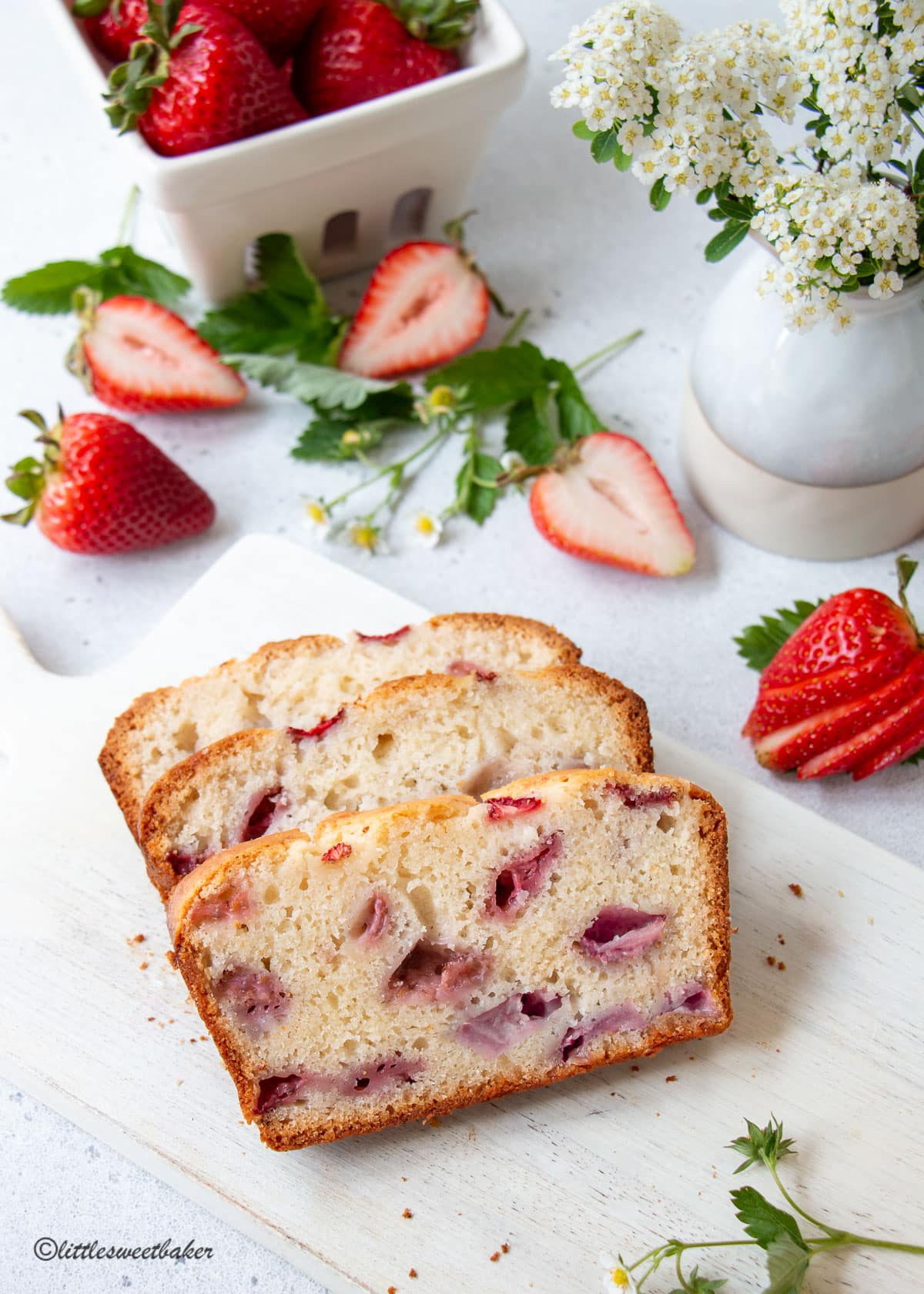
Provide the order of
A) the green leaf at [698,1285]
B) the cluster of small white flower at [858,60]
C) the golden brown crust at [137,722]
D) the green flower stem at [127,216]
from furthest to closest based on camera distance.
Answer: the green flower stem at [127,216], the golden brown crust at [137,722], the green leaf at [698,1285], the cluster of small white flower at [858,60]

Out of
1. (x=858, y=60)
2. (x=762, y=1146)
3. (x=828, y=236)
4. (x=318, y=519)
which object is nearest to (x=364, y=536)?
(x=318, y=519)

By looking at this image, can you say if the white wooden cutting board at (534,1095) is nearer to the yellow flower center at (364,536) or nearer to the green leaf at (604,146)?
the yellow flower center at (364,536)

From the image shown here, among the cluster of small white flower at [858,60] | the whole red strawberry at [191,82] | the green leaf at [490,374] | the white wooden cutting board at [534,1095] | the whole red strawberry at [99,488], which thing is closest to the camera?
the cluster of small white flower at [858,60]

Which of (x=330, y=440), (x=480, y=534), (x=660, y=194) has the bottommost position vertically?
(x=480, y=534)

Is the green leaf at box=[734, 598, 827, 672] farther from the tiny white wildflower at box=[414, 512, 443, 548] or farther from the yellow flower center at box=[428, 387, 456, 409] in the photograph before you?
the yellow flower center at box=[428, 387, 456, 409]

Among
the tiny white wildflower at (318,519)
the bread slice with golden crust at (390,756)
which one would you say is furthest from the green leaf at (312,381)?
the bread slice with golden crust at (390,756)

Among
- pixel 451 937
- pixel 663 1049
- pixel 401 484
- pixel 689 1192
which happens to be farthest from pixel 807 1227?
pixel 401 484

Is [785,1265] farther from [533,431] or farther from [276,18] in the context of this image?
[276,18]

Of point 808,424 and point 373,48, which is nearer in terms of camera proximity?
point 808,424
